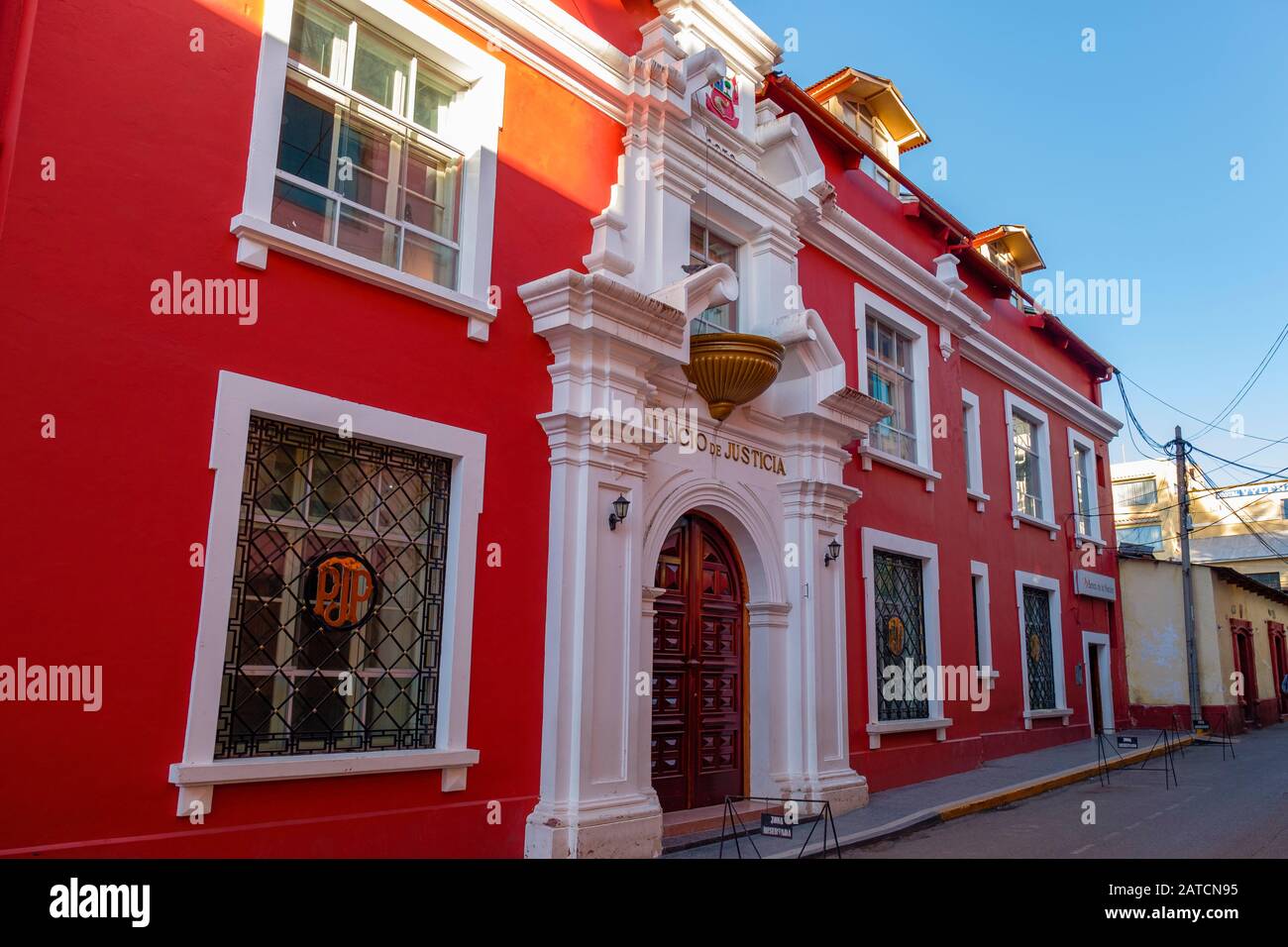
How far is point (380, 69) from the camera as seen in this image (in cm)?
717

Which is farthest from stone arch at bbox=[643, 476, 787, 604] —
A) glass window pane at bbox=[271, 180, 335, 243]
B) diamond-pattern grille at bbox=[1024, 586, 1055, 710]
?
diamond-pattern grille at bbox=[1024, 586, 1055, 710]

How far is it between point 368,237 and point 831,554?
5642 millimetres

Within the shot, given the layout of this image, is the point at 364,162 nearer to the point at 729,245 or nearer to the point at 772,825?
the point at 729,245

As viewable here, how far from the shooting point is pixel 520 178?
7.79m

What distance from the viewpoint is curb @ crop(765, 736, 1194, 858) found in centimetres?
830

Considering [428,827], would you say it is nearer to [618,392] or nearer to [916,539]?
[618,392]

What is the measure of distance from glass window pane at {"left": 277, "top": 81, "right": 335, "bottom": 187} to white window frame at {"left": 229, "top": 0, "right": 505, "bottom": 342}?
0.61 feet

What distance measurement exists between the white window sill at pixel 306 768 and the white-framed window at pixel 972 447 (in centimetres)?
1013

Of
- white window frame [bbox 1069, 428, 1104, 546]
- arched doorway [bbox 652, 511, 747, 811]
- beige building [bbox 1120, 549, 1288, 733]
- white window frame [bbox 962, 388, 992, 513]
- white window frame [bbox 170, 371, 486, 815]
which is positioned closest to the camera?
white window frame [bbox 170, 371, 486, 815]

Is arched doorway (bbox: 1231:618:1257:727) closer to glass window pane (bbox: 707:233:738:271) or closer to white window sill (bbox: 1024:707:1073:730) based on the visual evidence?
white window sill (bbox: 1024:707:1073:730)

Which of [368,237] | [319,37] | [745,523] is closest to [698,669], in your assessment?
[745,523]

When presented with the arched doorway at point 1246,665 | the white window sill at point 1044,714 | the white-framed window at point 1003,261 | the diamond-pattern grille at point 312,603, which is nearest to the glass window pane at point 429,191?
the diamond-pattern grille at point 312,603

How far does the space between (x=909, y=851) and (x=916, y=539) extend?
4954 millimetres
